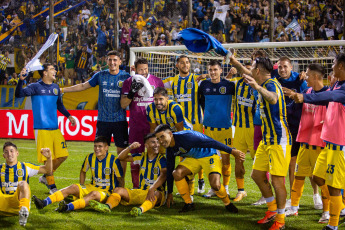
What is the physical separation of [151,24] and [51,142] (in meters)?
8.64

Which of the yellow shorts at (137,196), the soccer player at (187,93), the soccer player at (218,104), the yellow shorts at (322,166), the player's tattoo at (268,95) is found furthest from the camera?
the soccer player at (187,93)

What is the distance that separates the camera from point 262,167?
5023mm

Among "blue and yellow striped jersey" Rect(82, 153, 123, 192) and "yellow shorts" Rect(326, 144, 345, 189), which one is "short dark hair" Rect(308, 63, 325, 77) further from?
"blue and yellow striped jersey" Rect(82, 153, 123, 192)

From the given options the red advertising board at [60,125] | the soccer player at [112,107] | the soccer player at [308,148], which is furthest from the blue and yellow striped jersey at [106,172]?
the red advertising board at [60,125]

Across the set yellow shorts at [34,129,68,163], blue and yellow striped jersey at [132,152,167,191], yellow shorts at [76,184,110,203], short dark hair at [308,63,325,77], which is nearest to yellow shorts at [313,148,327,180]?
short dark hair at [308,63,325,77]

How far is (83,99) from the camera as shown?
1370 cm

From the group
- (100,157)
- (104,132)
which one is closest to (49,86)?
(104,132)

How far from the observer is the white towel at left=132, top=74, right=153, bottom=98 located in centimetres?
Result: 651

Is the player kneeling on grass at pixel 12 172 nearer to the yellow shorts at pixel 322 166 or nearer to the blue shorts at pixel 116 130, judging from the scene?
the blue shorts at pixel 116 130

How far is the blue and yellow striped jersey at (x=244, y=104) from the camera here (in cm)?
644

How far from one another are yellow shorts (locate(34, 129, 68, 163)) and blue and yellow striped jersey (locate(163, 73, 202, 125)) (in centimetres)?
198

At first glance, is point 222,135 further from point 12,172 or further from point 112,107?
point 12,172

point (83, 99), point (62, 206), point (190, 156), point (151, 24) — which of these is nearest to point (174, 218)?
point (190, 156)

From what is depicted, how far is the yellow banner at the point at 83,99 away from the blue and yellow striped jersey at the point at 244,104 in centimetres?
759
